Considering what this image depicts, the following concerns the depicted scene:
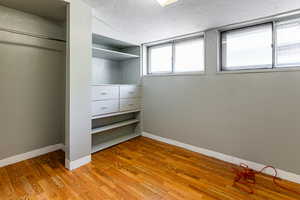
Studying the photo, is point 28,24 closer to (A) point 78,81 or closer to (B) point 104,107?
(A) point 78,81

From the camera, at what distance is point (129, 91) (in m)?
Answer: 3.04

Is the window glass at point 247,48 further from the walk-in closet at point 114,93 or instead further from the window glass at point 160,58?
the walk-in closet at point 114,93

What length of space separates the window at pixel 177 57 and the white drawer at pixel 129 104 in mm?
770

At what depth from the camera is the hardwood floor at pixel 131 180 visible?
1.55m

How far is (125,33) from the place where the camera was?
280 centimetres

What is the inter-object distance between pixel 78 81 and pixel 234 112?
2251mm

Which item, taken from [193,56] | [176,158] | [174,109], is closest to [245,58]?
[193,56]

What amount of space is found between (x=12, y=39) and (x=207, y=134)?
3.18 m

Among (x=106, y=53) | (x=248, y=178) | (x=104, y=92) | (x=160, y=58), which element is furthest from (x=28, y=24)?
(x=248, y=178)

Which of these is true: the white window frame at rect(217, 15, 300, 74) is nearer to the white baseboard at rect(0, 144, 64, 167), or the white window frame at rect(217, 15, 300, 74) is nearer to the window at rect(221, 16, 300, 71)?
the window at rect(221, 16, 300, 71)

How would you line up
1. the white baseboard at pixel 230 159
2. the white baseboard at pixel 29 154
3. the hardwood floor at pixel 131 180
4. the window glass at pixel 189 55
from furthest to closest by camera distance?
the window glass at pixel 189 55 < the white baseboard at pixel 29 154 < the white baseboard at pixel 230 159 < the hardwood floor at pixel 131 180

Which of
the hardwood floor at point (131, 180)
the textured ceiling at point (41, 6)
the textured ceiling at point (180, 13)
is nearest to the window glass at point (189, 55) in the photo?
the textured ceiling at point (180, 13)

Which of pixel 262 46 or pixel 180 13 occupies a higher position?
pixel 180 13

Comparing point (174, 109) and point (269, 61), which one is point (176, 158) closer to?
point (174, 109)
